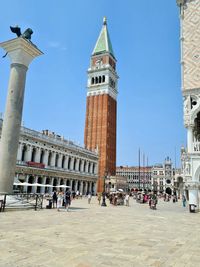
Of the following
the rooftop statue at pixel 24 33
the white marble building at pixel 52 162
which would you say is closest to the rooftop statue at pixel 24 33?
the rooftop statue at pixel 24 33

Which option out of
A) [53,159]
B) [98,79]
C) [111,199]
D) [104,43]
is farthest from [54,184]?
[104,43]

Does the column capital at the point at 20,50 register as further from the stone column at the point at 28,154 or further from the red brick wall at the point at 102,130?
the red brick wall at the point at 102,130

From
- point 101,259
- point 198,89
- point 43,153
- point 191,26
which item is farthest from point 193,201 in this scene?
point 43,153

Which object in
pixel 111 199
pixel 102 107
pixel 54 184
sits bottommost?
pixel 111 199

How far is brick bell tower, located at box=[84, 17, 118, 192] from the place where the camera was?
264 ft

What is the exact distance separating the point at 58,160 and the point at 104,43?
52.0 m

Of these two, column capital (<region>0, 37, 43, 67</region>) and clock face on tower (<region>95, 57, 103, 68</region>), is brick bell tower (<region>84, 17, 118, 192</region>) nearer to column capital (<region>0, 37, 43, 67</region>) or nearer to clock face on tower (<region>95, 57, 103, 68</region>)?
clock face on tower (<region>95, 57, 103, 68</region>)

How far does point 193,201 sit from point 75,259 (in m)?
17.3

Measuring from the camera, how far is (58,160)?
190ft

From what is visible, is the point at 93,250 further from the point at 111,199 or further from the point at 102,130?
the point at 102,130

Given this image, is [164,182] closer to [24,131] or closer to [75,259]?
[24,131]

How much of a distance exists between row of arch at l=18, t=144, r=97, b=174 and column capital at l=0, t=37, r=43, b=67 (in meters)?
30.5

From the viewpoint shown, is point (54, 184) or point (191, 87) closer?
point (191, 87)

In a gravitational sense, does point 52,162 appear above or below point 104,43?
below
